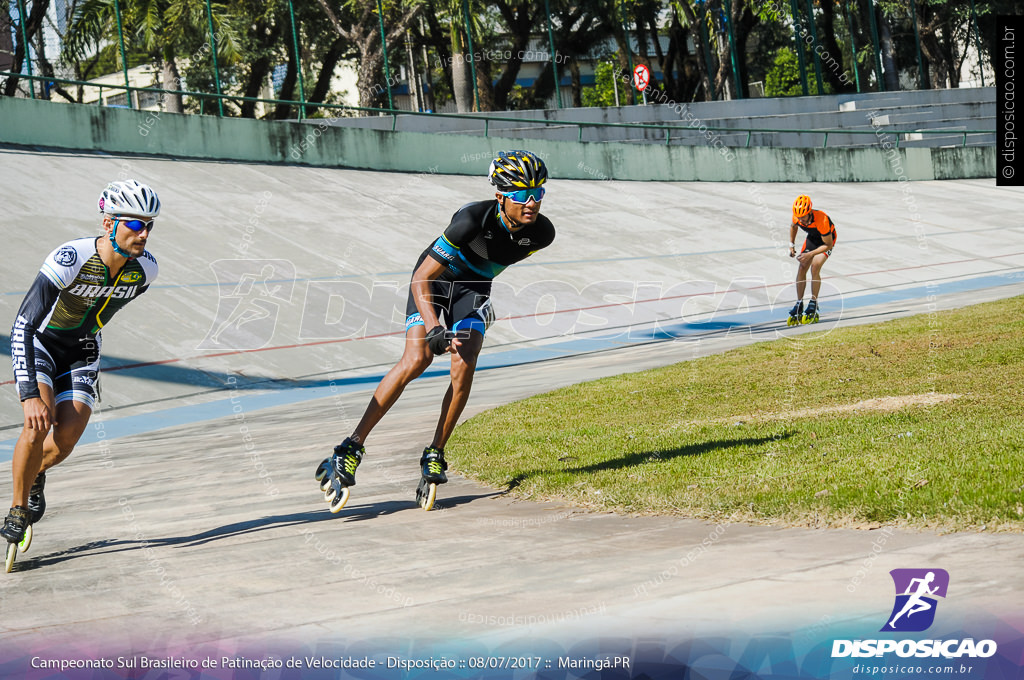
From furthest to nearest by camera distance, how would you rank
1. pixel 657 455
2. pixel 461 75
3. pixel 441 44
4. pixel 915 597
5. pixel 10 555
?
1. pixel 441 44
2. pixel 461 75
3. pixel 657 455
4. pixel 10 555
5. pixel 915 597

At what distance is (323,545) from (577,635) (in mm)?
1983

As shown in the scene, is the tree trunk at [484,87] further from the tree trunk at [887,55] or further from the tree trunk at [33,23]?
the tree trunk at [887,55]

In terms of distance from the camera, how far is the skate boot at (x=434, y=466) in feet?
18.6

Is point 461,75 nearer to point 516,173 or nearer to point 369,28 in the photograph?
point 369,28

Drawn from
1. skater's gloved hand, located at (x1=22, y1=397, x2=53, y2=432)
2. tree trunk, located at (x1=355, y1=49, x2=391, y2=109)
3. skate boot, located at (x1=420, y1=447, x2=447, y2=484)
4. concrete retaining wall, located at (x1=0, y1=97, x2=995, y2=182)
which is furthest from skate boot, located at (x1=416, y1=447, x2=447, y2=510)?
tree trunk, located at (x1=355, y1=49, x2=391, y2=109)

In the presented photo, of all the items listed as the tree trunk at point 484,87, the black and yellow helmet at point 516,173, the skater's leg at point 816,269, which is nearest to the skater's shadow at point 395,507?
the black and yellow helmet at point 516,173

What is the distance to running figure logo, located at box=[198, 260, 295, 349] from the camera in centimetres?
1400

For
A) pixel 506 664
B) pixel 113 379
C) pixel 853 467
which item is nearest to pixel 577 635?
pixel 506 664

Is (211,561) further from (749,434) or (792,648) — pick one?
(749,434)

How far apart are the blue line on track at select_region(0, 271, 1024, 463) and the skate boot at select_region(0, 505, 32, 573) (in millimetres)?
4588

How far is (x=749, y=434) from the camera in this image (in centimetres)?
687

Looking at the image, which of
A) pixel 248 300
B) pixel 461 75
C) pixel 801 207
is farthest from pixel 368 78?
pixel 801 207

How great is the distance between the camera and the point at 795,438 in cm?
654
